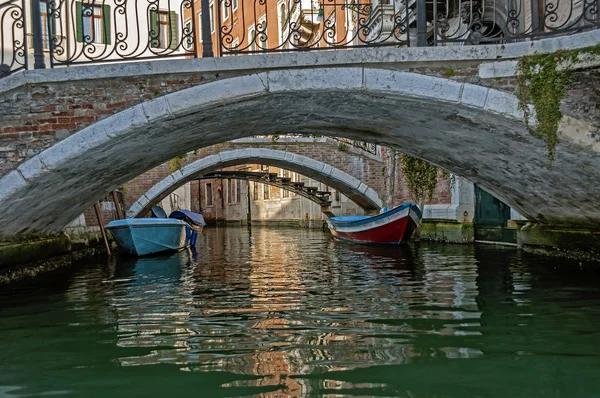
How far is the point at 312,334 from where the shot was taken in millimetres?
3549

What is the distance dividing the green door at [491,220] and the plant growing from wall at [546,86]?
16.3ft

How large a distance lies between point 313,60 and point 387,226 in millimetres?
6287

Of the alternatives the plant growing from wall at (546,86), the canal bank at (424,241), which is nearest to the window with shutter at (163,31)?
the plant growing from wall at (546,86)

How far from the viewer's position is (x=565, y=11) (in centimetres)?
688

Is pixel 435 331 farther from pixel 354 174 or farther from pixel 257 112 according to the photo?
pixel 354 174

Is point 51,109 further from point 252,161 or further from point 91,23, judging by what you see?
point 252,161

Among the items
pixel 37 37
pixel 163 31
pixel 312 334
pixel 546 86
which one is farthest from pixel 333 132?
pixel 163 31

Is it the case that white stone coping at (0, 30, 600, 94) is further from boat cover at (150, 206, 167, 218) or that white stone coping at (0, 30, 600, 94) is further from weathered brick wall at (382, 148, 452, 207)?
boat cover at (150, 206, 167, 218)

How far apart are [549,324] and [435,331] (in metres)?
0.73

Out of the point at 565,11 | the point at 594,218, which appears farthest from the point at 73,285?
the point at 565,11

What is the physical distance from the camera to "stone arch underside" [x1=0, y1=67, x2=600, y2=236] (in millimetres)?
4699

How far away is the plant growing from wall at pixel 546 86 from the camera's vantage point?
4.54 metres

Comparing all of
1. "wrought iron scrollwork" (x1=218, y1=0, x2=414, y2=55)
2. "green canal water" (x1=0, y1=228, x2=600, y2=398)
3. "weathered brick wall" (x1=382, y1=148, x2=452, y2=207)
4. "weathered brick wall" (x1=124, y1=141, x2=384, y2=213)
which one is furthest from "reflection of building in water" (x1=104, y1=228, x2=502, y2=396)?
"weathered brick wall" (x1=124, y1=141, x2=384, y2=213)

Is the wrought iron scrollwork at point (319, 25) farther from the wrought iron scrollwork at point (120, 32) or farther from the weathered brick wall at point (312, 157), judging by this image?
the weathered brick wall at point (312, 157)
